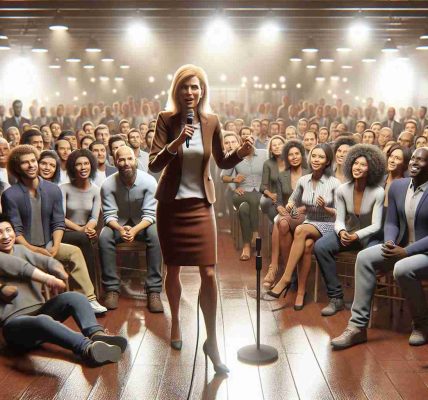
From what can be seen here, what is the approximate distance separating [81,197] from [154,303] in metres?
1.14

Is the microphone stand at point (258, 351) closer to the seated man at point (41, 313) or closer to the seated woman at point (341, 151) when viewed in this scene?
the seated man at point (41, 313)

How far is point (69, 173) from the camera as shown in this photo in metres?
5.24

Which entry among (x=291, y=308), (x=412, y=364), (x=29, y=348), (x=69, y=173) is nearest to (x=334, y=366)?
(x=412, y=364)

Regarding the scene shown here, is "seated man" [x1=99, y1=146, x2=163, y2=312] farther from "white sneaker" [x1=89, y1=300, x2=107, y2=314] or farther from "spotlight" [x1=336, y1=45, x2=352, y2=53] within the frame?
"spotlight" [x1=336, y1=45, x2=352, y2=53]

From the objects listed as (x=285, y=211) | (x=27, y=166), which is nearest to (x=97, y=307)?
(x=27, y=166)

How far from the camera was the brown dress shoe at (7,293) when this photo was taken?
148 inches

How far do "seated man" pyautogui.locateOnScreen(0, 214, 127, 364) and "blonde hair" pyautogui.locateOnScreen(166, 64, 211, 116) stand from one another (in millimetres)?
1289

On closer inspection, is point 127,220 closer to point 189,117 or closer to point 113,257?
point 113,257

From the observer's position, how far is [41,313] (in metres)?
4.02

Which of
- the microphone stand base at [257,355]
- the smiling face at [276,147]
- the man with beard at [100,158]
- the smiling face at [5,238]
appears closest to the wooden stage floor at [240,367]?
the microphone stand base at [257,355]

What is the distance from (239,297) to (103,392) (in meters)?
1.93

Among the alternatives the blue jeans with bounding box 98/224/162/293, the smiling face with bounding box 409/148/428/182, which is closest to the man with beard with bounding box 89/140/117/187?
the blue jeans with bounding box 98/224/162/293

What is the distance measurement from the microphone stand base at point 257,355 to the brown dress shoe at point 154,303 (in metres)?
1.01

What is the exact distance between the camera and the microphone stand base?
3799 millimetres
